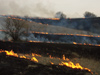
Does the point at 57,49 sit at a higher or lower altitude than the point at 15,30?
lower

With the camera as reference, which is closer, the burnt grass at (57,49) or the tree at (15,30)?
the burnt grass at (57,49)

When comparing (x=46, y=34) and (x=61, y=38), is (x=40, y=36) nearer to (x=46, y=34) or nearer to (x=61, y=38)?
(x=46, y=34)

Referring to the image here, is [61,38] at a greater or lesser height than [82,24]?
lesser

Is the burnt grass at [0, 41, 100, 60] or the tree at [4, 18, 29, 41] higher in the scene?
the tree at [4, 18, 29, 41]

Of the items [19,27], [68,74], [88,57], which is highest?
[19,27]

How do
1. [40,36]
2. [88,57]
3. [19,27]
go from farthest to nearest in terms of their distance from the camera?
[40,36]
[19,27]
[88,57]

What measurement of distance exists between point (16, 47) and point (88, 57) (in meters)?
7.69

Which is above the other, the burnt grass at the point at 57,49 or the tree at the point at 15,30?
the tree at the point at 15,30

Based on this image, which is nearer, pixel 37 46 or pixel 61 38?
pixel 37 46

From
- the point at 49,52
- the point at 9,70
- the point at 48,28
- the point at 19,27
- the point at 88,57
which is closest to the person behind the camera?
the point at 9,70

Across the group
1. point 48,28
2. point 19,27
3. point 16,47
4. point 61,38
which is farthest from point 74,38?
point 16,47

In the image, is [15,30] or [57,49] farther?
[15,30]

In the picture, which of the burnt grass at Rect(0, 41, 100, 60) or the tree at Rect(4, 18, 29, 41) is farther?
the tree at Rect(4, 18, 29, 41)

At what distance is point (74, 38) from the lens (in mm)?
23266
